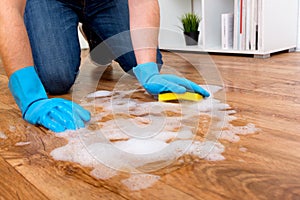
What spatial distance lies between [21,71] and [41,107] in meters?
0.11

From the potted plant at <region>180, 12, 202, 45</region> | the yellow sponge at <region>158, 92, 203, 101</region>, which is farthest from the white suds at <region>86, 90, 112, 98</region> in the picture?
the potted plant at <region>180, 12, 202, 45</region>

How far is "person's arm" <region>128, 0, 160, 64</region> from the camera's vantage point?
1.02 metres

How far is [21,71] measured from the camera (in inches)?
31.1

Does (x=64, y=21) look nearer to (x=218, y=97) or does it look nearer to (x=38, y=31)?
(x=38, y=31)

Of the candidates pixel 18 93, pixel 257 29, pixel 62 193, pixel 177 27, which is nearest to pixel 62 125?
pixel 18 93

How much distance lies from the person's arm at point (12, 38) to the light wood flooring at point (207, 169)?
0.14 m

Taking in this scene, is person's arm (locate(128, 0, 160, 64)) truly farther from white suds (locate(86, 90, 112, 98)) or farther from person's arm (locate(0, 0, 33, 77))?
person's arm (locate(0, 0, 33, 77))

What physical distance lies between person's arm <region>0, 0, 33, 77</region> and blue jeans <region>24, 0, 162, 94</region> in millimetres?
319

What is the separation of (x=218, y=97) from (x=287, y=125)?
10.9 inches

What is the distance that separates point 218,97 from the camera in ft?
2.99

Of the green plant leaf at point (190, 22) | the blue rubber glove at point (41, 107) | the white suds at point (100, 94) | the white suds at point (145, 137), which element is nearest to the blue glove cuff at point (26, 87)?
the blue rubber glove at point (41, 107)

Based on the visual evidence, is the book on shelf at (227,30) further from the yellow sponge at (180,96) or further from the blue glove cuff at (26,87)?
the blue glove cuff at (26,87)

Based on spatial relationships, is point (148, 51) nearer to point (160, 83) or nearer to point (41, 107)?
point (160, 83)

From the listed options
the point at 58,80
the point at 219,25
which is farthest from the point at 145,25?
the point at 219,25
